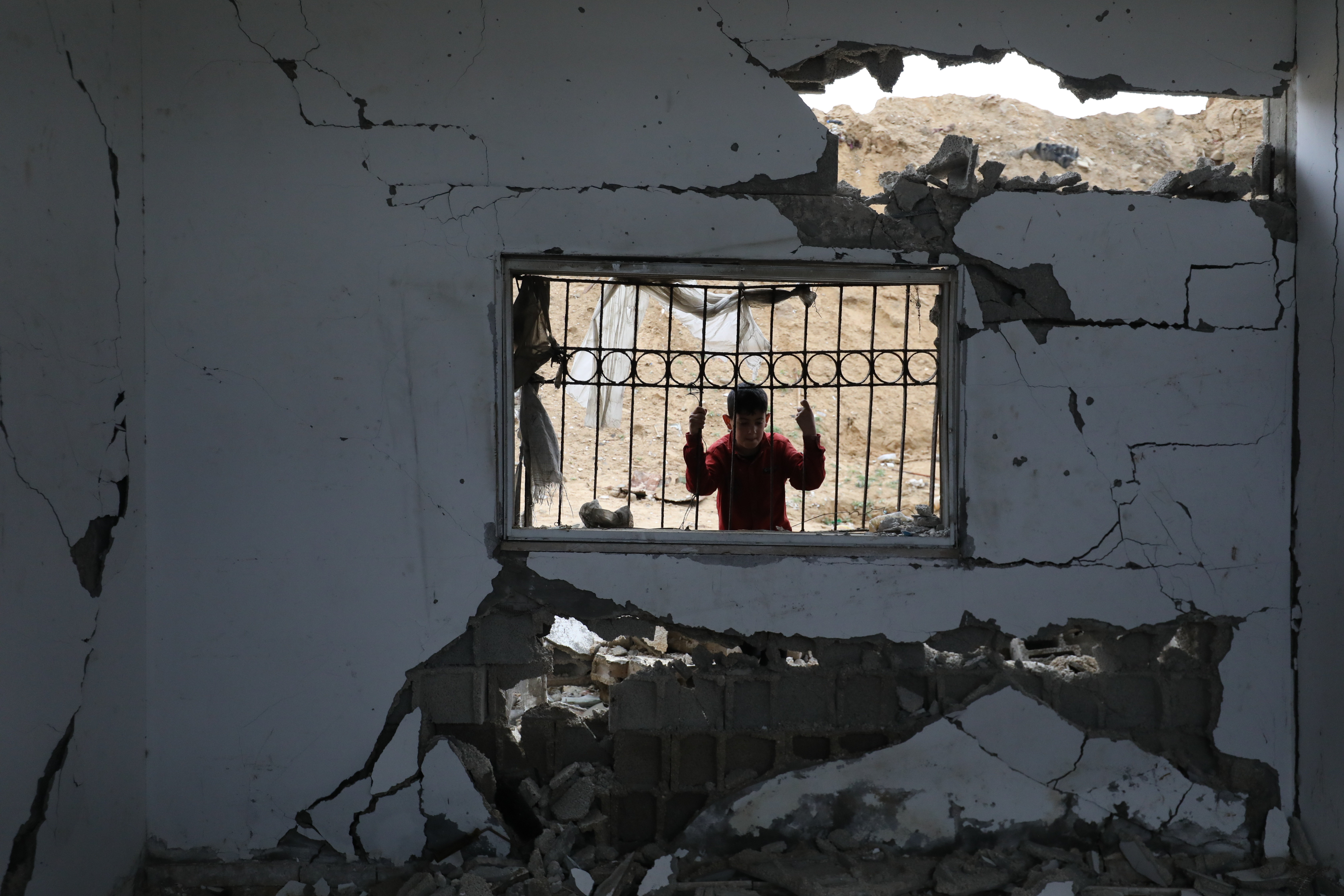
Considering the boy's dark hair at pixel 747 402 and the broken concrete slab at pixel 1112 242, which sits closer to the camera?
the broken concrete slab at pixel 1112 242

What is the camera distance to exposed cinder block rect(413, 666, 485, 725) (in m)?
2.72

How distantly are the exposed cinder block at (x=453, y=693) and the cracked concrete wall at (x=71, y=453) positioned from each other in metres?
0.83

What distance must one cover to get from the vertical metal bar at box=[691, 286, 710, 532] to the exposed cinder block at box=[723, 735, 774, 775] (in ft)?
2.30

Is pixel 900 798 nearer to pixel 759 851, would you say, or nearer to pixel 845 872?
pixel 845 872

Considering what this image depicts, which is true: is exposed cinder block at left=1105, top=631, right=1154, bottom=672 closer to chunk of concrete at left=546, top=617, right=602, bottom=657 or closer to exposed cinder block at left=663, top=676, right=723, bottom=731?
exposed cinder block at left=663, top=676, right=723, bottom=731

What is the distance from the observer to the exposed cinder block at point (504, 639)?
8.94 feet

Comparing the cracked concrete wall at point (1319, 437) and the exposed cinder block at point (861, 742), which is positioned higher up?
the cracked concrete wall at point (1319, 437)

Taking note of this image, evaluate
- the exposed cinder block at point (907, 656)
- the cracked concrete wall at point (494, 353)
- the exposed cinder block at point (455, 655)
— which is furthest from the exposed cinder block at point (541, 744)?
the exposed cinder block at point (907, 656)

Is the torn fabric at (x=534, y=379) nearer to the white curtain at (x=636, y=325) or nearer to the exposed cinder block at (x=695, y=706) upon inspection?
the white curtain at (x=636, y=325)

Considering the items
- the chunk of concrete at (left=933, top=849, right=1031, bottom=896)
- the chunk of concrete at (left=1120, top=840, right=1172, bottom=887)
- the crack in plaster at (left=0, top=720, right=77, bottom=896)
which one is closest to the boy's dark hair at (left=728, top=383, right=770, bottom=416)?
the chunk of concrete at (left=933, top=849, right=1031, bottom=896)

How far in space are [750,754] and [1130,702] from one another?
124cm

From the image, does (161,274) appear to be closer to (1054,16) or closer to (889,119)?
(1054,16)

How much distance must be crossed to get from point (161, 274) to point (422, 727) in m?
1.57

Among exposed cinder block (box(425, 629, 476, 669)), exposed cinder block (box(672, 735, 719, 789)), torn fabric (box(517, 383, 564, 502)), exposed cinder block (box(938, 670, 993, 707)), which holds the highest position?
torn fabric (box(517, 383, 564, 502))
